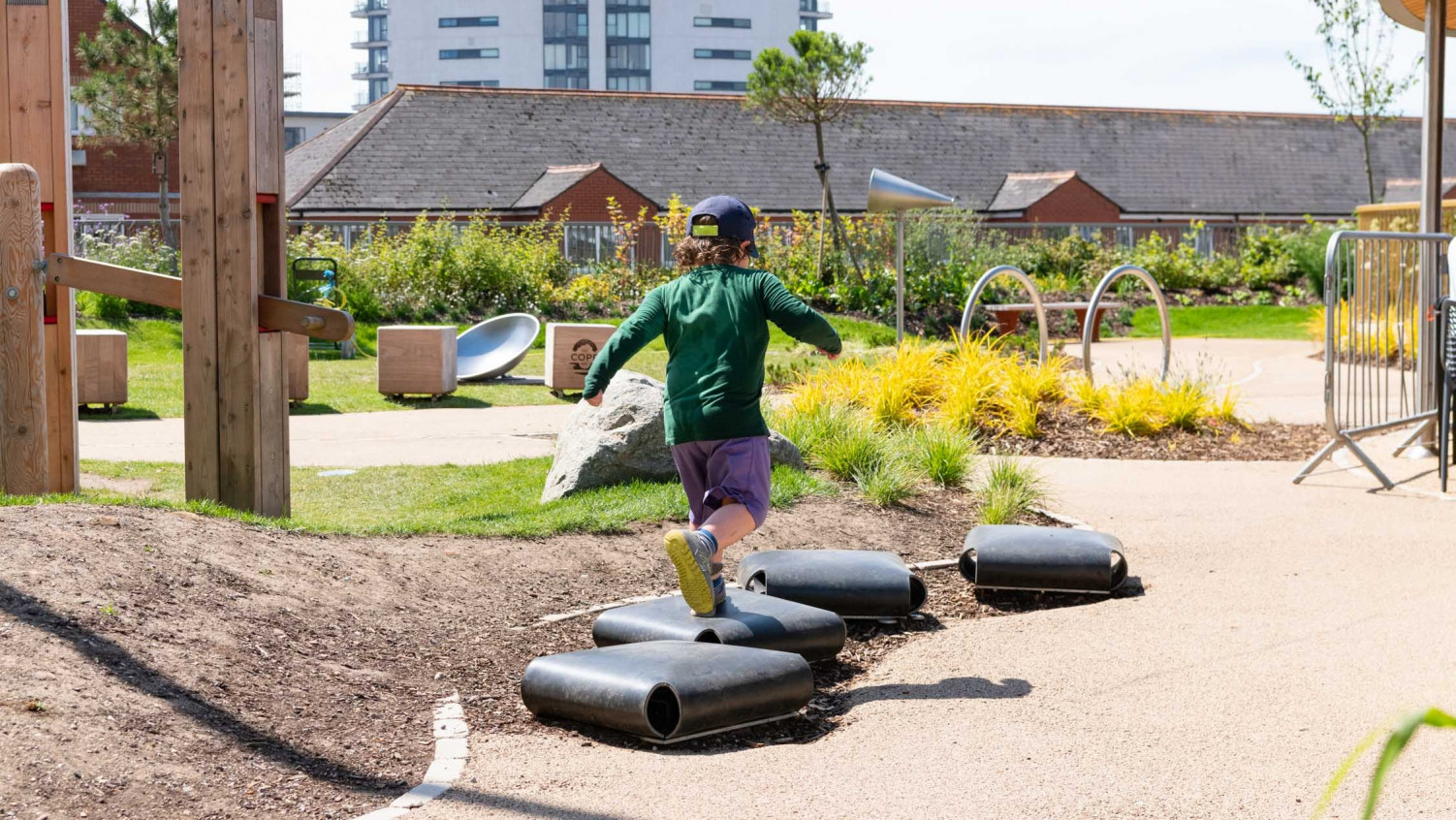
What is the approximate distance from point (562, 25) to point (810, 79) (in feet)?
307

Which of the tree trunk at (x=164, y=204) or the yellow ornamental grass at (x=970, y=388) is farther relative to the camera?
the tree trunk at (x=164, y=204)

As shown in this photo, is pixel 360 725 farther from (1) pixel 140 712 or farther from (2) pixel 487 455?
(2) pixel 487 455

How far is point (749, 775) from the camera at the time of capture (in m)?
3.88

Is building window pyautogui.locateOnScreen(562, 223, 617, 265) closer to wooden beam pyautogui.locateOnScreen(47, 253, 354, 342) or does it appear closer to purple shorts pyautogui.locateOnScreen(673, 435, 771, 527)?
wooden beam pyautogui.locateOnScreen(47, 253, 354, 342)

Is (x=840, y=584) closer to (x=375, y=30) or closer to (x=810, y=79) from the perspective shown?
(x=810, y=79)

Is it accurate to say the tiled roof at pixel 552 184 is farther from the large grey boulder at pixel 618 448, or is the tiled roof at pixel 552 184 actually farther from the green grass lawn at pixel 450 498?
the large grey boulder at pixel 618 448

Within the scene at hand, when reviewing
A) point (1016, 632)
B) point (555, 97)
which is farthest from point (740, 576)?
point (555, 97)

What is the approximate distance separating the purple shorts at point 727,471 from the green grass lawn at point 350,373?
268 inches

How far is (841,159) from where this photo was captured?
41.8 metres

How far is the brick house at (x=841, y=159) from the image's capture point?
1471 inches

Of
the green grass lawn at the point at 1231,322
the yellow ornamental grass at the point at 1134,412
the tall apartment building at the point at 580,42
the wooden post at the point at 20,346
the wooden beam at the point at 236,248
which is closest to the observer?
the wooden post at the point at 20,346

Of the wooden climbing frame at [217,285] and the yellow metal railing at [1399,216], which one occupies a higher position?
the yellow metal railing at [1399,216]

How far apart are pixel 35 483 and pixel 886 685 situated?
413 cm

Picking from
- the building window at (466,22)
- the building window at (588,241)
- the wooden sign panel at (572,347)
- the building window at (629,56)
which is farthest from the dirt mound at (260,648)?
the building window at (466,22)
